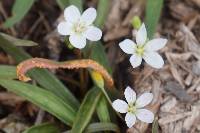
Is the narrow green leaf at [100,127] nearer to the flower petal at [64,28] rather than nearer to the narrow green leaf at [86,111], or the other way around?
the narrow green leaf at [86,111]

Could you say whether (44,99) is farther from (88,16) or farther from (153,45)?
(153,45)

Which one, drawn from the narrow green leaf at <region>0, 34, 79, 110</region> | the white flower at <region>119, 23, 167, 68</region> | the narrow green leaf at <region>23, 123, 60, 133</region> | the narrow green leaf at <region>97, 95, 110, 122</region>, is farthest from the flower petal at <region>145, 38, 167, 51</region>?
the narrow green leaf at <region>23, 123, 60, 133</region>

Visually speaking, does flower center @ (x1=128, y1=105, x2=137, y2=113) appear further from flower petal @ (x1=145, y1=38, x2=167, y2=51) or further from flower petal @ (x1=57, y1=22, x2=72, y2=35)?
flower petal @ (x1=57, y1=22, x2=72, y2=35)

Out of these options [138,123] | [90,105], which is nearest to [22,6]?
[90,105]

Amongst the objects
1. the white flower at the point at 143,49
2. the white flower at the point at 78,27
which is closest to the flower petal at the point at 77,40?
the white flower at the point at 78,27

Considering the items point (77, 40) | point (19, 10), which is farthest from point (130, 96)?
point (19, 10)
